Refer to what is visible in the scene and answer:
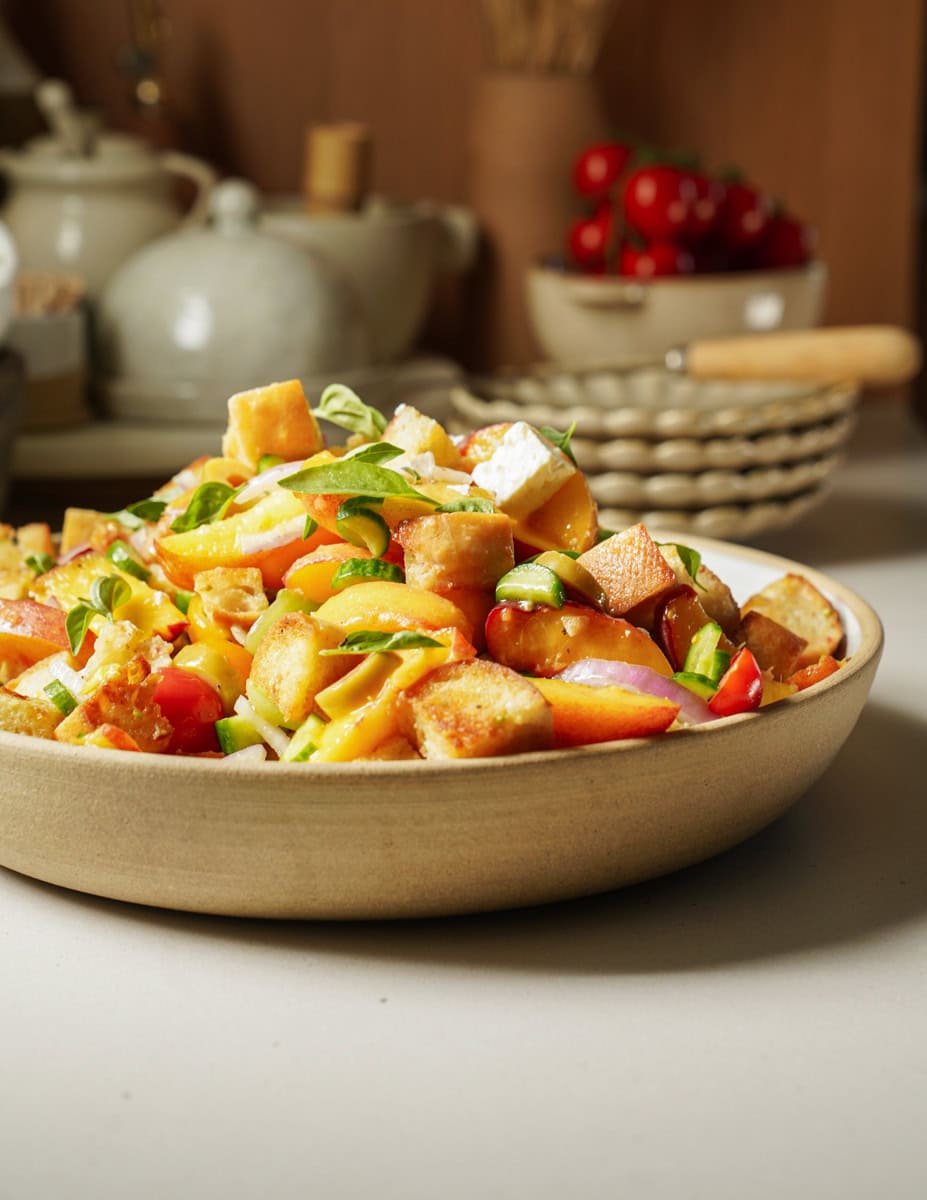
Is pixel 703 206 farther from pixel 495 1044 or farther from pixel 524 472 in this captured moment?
pixel 495 1044

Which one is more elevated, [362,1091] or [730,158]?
[730,158]

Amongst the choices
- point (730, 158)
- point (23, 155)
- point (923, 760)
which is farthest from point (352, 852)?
point (730, 158)

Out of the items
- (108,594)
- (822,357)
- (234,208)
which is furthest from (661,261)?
(108,594)

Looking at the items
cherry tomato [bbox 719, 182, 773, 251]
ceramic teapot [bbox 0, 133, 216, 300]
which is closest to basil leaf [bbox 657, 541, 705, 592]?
cherry tomato [bbox 719, 182, 773, 251]

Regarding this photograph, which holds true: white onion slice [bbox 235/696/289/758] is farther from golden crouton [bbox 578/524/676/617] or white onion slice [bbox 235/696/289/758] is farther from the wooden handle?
the wooden handle

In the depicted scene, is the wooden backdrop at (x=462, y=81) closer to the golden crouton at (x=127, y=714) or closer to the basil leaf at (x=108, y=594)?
the basil leaf at (x=108, y=594)

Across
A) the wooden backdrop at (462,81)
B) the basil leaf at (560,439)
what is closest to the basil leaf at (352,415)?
the basil leaf at (560,439)

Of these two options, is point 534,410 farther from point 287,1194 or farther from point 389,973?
point 287,1194
